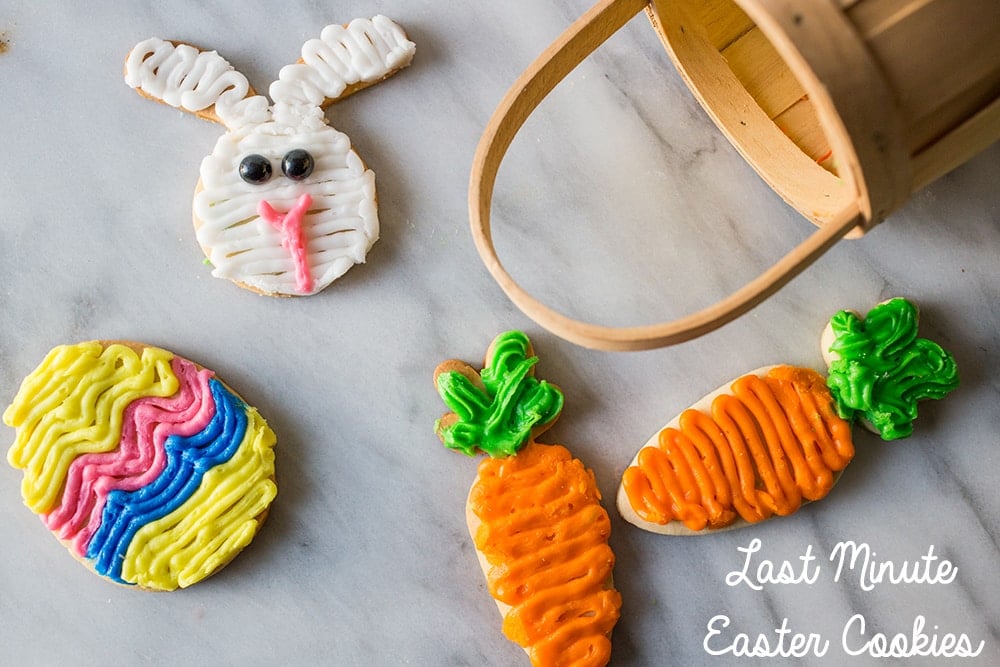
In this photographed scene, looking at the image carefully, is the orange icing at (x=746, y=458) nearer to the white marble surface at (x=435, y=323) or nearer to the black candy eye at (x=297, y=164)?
the white marble surface at (x=435, y=323)

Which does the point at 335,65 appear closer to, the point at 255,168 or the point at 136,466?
the point at 255,168

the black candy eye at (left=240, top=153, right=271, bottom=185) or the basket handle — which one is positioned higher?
the basket handle

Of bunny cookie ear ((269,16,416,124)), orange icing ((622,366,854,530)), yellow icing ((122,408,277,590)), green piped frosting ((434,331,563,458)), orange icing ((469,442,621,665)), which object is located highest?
bunny cookie ear ((269,16,416,124))

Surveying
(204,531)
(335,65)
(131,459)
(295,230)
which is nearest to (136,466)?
(131,459)

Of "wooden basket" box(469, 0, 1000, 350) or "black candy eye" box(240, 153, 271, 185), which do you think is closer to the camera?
"wooden basket" box(469, 0, 1000, 350)

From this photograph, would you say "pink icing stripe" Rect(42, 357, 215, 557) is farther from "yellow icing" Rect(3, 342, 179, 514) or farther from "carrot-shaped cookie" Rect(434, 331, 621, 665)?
"carrot-shaped cookie" Rect(434, 331, 621, 665)

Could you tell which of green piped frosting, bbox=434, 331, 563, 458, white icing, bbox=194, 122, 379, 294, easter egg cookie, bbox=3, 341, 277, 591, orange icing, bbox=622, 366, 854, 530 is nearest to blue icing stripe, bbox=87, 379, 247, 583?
easter egg cookie, bbox=3, 341, 277, 591

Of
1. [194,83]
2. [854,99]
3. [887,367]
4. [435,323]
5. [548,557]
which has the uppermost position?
[854,99]
